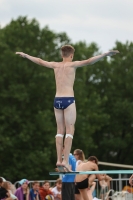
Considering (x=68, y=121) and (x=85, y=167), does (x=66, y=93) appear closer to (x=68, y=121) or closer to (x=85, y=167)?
(x=68, y=121)

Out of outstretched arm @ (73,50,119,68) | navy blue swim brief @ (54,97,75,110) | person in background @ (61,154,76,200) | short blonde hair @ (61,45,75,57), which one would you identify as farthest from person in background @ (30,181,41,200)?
outstretched arm @ (73,50,119,68)

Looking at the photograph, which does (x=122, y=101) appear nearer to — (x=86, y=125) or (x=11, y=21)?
(x=86, y=125)

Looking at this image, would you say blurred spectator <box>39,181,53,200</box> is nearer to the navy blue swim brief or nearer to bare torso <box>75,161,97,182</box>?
bare torso <box>75,161,97,182</box>

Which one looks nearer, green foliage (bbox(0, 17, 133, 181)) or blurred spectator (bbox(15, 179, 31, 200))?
blurred spectator (bbox(15, 179, 31, 200))

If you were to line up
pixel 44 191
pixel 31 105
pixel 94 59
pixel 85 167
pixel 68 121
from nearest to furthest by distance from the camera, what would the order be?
pixel 94 59 < pixel 68 121 < pixel 85 167 < pixel 44 191 < pixel 31 105

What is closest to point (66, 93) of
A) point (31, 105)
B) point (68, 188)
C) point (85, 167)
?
point (68, 188)

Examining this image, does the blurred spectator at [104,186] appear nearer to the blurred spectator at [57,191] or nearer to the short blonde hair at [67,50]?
the blurred spectator at [57,191]

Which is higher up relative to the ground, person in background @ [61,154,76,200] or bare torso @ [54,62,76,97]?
bare torso @ [54,62,76,97]

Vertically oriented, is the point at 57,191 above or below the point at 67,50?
below

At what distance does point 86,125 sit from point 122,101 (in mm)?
10083

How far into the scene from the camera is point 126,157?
74.4 meters

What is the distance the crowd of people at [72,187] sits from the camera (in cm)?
1684

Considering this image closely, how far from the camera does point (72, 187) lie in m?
A: 16.9

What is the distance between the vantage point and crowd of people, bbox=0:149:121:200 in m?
16.8
